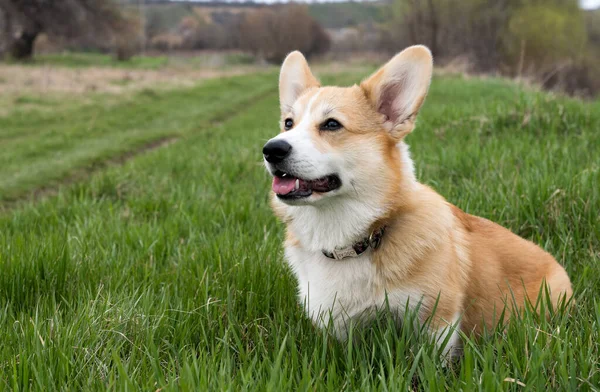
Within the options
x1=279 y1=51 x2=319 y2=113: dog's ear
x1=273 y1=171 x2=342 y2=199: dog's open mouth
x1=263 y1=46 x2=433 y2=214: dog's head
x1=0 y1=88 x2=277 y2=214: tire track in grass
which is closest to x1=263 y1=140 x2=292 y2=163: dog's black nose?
x1=263 y1=46 x2=433 y2=214: dog's head

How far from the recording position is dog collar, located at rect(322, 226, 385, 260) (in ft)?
7.48

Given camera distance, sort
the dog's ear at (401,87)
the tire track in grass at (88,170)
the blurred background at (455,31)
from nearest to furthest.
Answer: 1. the dog's ear at (401,87)
2. the tire track in grass at (88,170)
3. the blurred background at (455,31)

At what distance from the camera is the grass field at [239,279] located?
5.65ft

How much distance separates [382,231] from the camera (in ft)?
7.57

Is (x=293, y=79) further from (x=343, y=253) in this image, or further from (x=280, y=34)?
(x=280, y=34)

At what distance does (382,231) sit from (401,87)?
30.1 inches

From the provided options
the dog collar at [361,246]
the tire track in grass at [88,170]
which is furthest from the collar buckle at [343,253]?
the tire track in grass at [88,170]

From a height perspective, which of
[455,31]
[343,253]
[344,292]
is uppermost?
[455,31]

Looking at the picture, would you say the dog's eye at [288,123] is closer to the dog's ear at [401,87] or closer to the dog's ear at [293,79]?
the dog's ear at [293,79]

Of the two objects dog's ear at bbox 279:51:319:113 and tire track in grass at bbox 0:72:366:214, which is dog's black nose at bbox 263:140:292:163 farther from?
tire track in grass at bbox 0:72:366:214

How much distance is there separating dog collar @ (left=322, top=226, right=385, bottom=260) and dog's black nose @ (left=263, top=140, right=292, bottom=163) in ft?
1.62

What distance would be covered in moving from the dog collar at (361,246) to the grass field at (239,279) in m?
0.33

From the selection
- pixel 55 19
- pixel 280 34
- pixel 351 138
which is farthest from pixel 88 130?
pixel 280 34

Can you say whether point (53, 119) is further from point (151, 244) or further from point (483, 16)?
point (483, 16)
